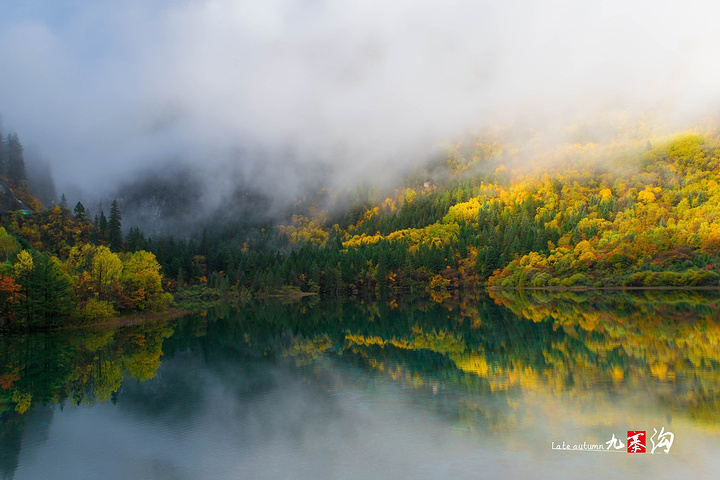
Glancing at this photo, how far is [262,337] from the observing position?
42969mm

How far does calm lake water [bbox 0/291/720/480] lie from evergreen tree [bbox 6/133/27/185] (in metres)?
138

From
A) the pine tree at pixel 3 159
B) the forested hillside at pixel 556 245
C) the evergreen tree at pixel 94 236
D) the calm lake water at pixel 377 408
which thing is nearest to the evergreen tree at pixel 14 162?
the pine tree at pixel 3 159

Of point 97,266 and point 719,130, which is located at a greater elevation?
point 719,130

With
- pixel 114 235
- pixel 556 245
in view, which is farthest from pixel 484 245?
pixel 114 235

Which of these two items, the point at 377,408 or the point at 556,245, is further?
the point at 556,245

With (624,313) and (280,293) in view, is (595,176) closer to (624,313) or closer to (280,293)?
(280,293)

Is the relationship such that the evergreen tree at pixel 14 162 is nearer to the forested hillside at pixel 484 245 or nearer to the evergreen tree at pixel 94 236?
the forested hillside at pixel 484 245

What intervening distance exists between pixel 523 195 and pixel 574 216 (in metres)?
33.3

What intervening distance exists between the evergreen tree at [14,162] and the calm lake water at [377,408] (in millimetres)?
137533

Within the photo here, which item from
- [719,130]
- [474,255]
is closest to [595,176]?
[719,130]

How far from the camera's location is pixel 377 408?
57.6 feet

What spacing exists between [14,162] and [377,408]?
562ft

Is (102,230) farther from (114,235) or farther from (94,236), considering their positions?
(94,236)

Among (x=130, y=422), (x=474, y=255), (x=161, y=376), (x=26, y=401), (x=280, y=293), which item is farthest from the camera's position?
(x=474, y=255)
